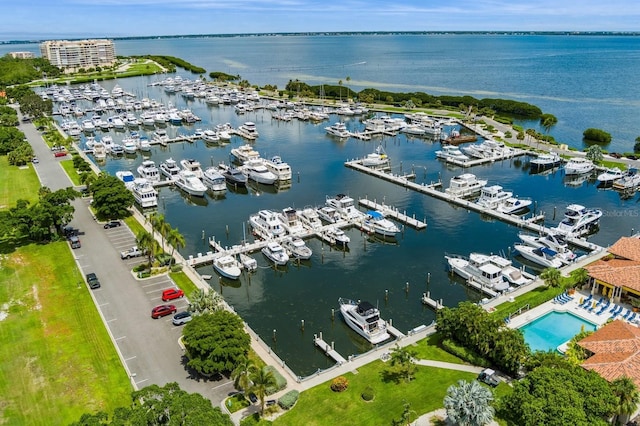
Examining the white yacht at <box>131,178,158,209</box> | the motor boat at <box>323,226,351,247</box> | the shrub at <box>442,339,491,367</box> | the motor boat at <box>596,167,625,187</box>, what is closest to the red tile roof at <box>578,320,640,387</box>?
the shrub at <box>442,339,491,367</box>

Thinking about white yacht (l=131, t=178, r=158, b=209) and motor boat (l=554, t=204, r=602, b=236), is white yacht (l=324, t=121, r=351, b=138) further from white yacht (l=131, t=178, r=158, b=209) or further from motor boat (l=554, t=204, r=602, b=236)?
motor boat (l=554, t=204, r=602, b=236)

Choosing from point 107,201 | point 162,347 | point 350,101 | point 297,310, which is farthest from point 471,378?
point 350,101

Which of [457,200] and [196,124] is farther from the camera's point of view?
[196,124]

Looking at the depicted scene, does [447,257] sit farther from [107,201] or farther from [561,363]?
[107,201]

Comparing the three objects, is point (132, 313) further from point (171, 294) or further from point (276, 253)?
point (276, 253)

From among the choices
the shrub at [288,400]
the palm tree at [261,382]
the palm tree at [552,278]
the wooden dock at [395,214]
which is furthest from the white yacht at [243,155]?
the palm tree at [261,382]

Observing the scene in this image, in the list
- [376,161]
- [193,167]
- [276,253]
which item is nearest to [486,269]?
[276,253]
